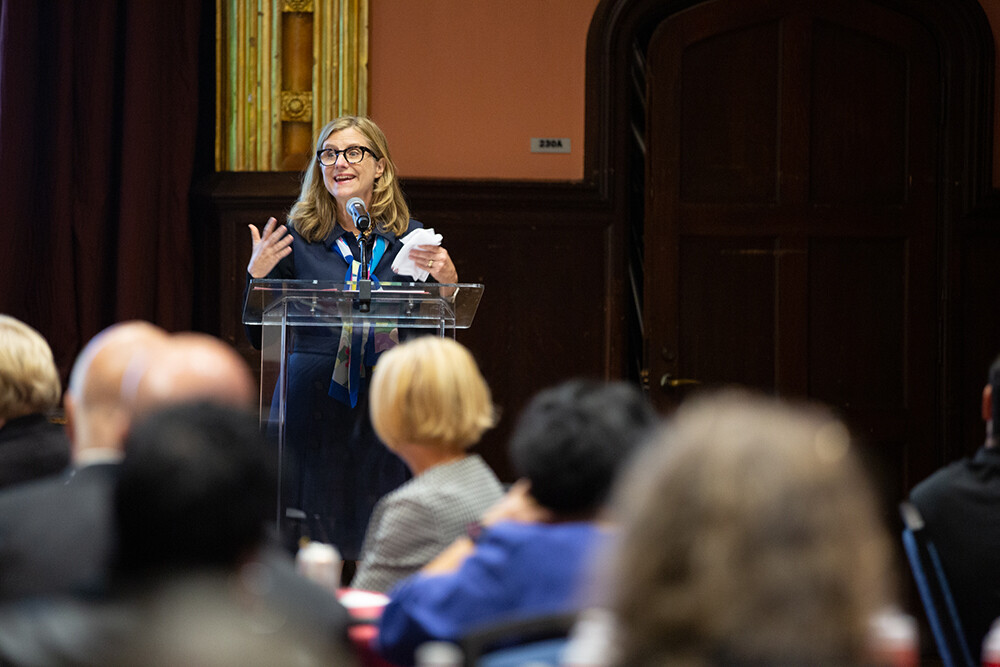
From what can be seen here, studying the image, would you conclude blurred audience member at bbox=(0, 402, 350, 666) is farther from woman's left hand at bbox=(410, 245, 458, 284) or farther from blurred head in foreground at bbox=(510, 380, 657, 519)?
woman's left hand at bbox=(410, 245, 458, 284)

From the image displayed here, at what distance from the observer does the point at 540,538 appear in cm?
175

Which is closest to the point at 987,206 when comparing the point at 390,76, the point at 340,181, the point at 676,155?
the point at 676,155

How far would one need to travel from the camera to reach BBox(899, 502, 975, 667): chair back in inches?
94.0

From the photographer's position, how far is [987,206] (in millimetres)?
5031

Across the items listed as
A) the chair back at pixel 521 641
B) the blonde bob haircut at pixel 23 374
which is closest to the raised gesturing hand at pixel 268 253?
the blonde bob haircut at pixel 23 374

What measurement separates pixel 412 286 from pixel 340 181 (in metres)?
0.78

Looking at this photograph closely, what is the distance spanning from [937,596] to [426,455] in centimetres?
110

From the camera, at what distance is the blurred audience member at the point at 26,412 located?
7.68 ft

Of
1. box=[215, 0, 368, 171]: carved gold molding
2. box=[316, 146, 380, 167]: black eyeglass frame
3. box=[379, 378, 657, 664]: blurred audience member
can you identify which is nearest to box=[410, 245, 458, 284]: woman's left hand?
box=[316, 146, 380, 167]: black eyeglass frame

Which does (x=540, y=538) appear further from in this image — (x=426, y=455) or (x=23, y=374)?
(x=23, y=374)

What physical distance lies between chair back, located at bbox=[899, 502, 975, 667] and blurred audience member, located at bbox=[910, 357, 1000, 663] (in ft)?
0.08

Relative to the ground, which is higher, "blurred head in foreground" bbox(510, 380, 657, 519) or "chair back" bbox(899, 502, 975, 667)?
"blurred head in foreground" bbox(510, 380, 657, 519)

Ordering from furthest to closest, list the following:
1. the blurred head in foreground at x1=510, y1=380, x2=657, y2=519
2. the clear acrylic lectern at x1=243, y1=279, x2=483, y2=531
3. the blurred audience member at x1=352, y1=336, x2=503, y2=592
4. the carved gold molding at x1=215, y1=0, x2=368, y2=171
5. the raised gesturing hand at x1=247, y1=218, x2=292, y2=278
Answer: the carved gold molding at x1=215, y1=0, x2=368, y2=171
the raised gesturing hand at x1=247, y1=218, x2=292, y2=278
the clear acrylic lectern at x1=243, y1=279, x2=483, y2=531
the blurred audience member at x1=352, y1=336, x2=503, y2=592
the blurred head in foreground at x1=510, y1=380, x2=657, y2=519

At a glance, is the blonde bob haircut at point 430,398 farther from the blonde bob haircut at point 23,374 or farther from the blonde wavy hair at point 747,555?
the blonde wavy hair at point 747,555
